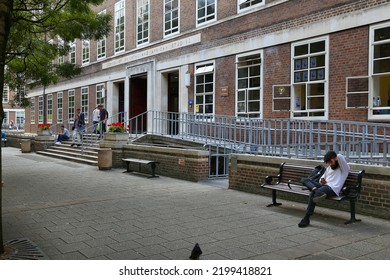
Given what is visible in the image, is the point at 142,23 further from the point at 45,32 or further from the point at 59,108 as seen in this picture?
the point at 59,108

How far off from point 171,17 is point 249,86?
6.87 metres

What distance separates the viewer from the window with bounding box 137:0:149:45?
74.4 feet

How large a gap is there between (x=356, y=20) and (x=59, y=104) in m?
26.3

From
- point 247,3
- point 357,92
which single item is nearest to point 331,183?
point 357,92

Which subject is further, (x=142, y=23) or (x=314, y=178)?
(x=142, y=23)

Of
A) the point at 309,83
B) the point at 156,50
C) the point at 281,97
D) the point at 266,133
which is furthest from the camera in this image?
the point at 156,50

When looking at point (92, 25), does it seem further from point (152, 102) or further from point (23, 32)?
point (152, 102)

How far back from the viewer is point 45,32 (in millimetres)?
13008

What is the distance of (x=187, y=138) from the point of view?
14.5 m

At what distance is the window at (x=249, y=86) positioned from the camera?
15.6 meters

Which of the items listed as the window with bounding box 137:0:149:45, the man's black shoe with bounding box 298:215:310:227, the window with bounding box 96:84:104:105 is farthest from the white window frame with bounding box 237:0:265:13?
the window with bounding box 96:84:104:105

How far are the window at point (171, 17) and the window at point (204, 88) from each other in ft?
9.77

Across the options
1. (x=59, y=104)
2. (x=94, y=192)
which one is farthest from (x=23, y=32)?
(x=59, y=104)

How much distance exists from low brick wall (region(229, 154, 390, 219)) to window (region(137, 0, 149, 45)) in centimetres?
1449
